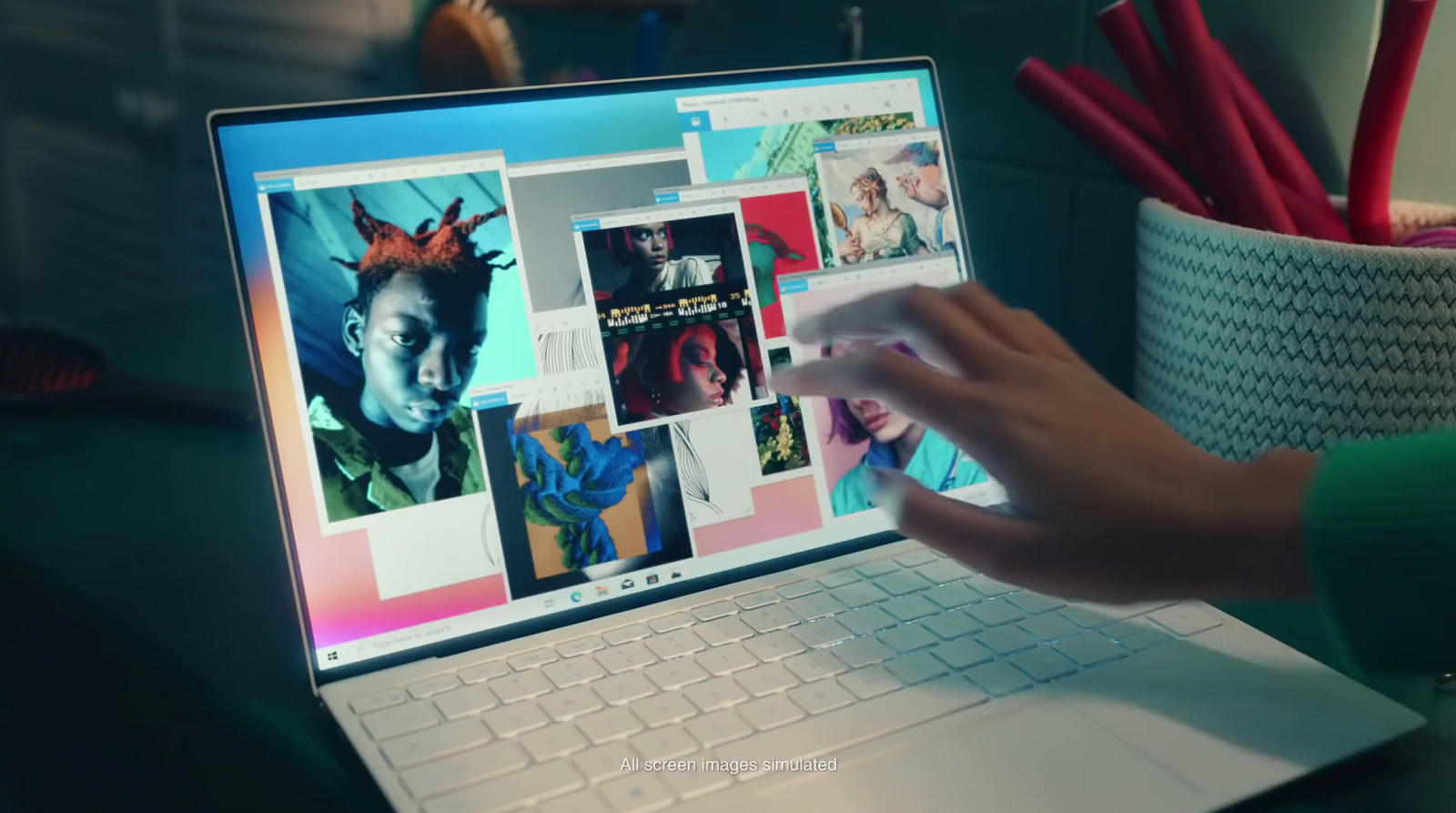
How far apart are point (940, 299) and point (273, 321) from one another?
288 mm

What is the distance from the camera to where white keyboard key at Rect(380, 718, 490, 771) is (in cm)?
38

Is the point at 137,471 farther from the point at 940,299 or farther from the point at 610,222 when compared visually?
the point at 940,299

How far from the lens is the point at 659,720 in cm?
40

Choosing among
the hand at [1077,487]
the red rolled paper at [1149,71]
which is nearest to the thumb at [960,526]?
the hand at [1077,487]

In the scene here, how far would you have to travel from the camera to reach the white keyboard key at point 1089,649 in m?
0.45

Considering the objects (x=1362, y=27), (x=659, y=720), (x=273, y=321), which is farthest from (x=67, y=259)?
(x=1362, y=27)

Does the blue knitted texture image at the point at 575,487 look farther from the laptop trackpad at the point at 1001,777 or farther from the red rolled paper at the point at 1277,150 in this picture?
the red rolled paper at the point at 1277,150

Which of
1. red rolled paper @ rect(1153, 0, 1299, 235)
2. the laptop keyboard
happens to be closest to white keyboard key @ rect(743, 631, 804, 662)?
the laptop keyboard

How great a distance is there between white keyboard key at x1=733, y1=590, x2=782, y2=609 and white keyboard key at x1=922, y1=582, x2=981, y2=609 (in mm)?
74

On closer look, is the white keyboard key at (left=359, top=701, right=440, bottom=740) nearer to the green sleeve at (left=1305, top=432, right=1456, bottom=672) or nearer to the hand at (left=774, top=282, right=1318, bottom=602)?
the hand at (left=774, top=282, right=1318, bottom=602)

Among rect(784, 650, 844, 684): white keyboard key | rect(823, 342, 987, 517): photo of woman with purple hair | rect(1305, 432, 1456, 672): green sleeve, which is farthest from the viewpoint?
rect(823, 342, 987, 517): photo of woman with purple hair

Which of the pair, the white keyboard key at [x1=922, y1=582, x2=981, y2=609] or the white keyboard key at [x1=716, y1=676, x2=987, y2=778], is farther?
the white keyboard key at [x1=922, y1=582, x2=981, y2=609]

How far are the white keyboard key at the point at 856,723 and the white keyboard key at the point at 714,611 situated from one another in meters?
0.08

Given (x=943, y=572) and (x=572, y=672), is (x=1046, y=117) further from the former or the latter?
(x=572, y=672)
